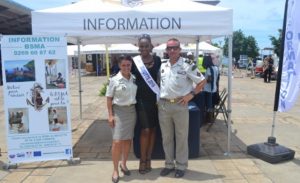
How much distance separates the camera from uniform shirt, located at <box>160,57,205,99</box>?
17.2 feet

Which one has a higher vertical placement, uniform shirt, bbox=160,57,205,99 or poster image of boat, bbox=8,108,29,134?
uniform shirt, bbox=160,57,205,99

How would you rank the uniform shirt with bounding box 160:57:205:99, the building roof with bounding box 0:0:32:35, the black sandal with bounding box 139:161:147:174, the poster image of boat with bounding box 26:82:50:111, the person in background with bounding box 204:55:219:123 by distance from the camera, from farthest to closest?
the building roof with bounding box 0:0:32:35 → the person in background with bounding box 204:55:219:123 → the poster image of boat with bounding box 26:82:50:111 → the black sandal with bounding box 139:161:147:174 → the uniform shirt with bounding box 160:57:205:99

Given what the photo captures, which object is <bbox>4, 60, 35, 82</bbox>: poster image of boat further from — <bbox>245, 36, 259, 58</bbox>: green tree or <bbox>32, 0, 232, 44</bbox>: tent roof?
<bbox>245, 36, 259, 58</bbox>: green tree

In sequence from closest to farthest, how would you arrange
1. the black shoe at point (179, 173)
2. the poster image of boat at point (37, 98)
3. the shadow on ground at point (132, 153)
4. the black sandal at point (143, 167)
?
the black shoe at point (179, 173), the black sandal at point (143, 167), the poster image of boat at point (37, 98), the shadow on ground at point (132, 153)

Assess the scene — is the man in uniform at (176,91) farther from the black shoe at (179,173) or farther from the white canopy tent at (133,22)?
the white canopy tent at (133,22)

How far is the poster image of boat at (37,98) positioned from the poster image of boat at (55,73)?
13cm

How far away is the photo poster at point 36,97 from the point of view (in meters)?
5.75

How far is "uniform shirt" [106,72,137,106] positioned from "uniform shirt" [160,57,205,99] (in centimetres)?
40

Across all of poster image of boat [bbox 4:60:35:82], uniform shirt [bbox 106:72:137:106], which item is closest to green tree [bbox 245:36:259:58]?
poster image of boat [bbox 4:60:35:82]

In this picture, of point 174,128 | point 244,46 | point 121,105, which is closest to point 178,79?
point 174,128

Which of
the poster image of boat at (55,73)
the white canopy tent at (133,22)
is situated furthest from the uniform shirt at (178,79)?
the poster image of boat at (55,73)

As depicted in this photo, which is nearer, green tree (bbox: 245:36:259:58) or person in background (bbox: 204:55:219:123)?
person in background (bbox: 204:55:219:123)

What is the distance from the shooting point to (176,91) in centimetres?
524

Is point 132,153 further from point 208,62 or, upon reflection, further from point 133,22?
point 208,62
